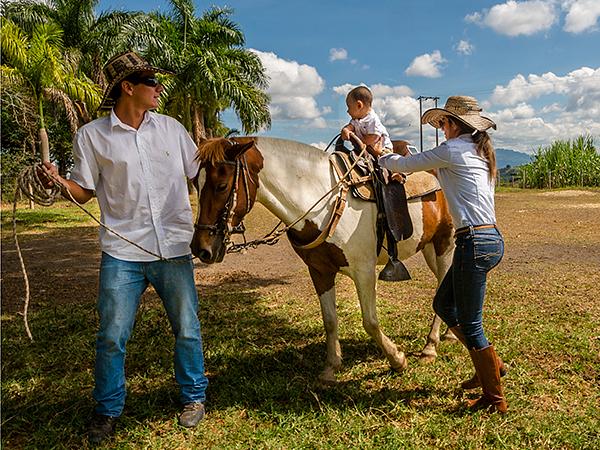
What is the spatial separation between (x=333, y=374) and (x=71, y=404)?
2047mm

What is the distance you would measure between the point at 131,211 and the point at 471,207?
2.24 m

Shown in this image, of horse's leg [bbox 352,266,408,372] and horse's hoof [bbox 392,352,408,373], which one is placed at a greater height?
horse's leg [bbox 352,266,408,372]

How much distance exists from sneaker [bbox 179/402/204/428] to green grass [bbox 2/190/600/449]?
0.05 metres

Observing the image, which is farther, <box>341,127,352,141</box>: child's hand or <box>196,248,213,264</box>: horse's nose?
<box>341,127,352,141</box>: child's hand

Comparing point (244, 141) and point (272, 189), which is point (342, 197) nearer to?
point (272, 189)

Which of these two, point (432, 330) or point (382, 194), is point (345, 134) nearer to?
point (382, 194)

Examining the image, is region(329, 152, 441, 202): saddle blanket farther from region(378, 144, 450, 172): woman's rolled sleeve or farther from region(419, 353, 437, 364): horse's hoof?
region(419, 353, 437, 364): horse's hoof

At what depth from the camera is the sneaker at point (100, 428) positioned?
9.87 feet

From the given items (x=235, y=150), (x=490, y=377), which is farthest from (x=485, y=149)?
(x=235, y=150)

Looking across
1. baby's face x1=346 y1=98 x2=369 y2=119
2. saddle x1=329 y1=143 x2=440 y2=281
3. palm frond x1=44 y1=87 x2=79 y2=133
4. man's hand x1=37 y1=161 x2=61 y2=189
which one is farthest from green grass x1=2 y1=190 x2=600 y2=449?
palm frond x1=44 y1=87 x2=79 y2=133

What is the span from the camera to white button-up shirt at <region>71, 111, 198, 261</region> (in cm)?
292

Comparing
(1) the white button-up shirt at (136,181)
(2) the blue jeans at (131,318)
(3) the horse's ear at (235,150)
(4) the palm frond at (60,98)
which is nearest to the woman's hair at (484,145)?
(3) the horse's ear at (235,150)

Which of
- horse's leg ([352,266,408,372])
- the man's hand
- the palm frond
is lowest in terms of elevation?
horse's leg ([352,266,408,372])

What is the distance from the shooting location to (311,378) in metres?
3.95
